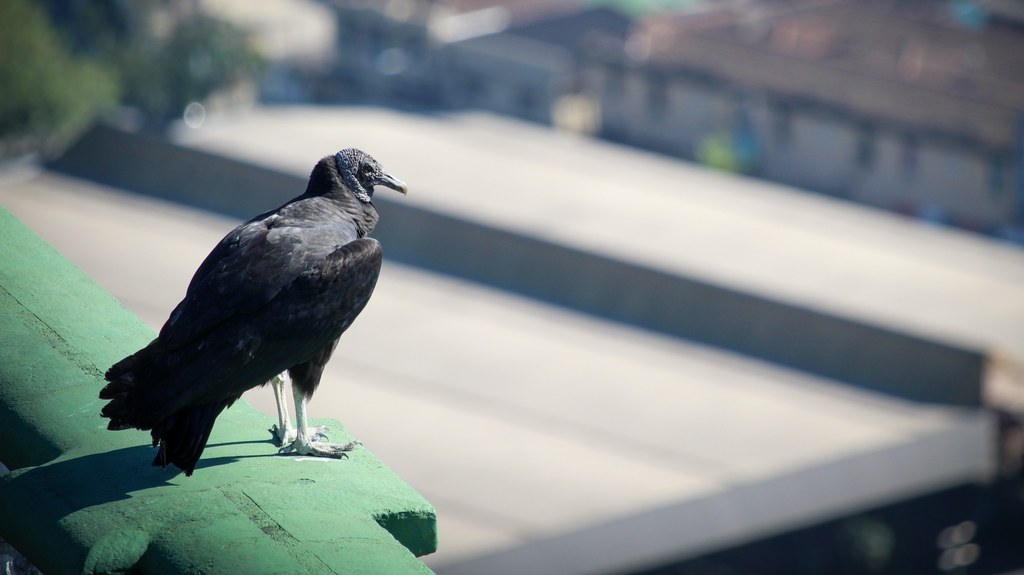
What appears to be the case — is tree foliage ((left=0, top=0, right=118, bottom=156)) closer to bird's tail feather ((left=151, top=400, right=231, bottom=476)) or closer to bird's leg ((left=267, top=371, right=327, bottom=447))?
bird's leg ((left=267, top=371, right=327, bottom=447))

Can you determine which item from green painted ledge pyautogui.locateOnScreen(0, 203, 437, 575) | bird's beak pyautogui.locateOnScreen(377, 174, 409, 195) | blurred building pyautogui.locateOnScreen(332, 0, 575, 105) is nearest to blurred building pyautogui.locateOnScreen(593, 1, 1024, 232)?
blurred building pyautogui.locateOnScreen(332, 0, 575, 105)

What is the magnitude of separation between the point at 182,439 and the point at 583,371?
68.3ft

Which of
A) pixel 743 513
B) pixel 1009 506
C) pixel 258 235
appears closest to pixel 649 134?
pixel 1009 506

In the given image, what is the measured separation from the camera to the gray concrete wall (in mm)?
27000

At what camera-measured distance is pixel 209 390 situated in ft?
19.5

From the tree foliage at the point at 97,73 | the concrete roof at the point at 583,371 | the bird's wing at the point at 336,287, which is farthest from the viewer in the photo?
the tree foliage at the point at 97,73

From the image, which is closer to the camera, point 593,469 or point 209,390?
point 209,390

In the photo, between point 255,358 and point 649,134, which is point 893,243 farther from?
point 255,358

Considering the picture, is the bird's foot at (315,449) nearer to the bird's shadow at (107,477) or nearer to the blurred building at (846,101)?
the bird's shadow at (107,477)

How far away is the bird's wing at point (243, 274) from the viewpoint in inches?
238

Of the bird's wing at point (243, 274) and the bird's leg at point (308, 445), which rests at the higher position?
the bird's wing at point (243, 274)

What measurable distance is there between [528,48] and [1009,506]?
28186 mm

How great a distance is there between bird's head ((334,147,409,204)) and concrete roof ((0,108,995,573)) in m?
12.3

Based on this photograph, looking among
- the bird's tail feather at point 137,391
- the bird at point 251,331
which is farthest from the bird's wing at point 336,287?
the bird's tail feather at point 137,391
